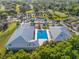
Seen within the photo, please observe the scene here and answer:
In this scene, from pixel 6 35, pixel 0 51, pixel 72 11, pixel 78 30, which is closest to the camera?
pixel 0 51

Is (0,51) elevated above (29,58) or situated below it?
below

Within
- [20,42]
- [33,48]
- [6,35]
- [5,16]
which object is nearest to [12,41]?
[20,42]

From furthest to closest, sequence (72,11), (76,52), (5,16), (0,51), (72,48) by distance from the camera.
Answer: (72,11) → (5,16) → (0,51) → (72,48) → (76,52)

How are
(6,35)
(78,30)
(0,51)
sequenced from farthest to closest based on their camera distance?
(78,30) < (6,35) < (0,51)

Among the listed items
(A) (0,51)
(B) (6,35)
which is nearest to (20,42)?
(A) (0,51)

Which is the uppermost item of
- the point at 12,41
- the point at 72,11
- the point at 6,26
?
the point at 12,41

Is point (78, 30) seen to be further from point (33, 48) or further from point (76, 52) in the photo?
point (76, 52)

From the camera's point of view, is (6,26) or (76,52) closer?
(76,52)

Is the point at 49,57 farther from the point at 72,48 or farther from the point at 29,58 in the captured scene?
the point at 72,48

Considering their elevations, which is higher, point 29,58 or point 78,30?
point 29,58
